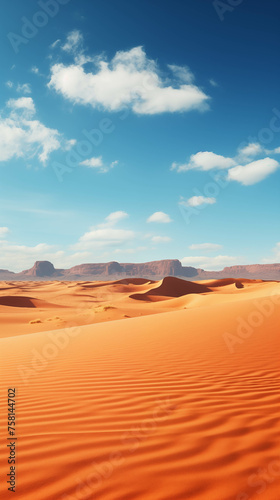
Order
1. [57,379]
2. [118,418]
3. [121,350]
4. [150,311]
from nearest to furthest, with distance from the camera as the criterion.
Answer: [118,418] → [57,379] → [121,350] → [150,311]

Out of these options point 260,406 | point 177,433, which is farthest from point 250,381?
point 177,433

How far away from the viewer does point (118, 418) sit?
322cm

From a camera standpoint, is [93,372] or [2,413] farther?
[93,372]

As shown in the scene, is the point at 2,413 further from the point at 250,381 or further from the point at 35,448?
the point at 250,381

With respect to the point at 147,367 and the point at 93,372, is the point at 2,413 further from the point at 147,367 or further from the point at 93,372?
the point at 147,367

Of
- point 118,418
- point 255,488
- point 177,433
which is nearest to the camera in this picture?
point 255,488

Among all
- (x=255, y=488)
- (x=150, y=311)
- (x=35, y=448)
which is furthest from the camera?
(x=150, y=311)

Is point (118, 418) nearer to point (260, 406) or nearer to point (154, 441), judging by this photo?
point (154, 441)

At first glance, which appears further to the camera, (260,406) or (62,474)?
(260,406)

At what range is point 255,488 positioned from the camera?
207 centimetres

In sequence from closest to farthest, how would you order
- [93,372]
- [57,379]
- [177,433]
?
[177,433] < [57,379] < [93,372]

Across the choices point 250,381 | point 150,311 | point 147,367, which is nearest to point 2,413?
point 147,367

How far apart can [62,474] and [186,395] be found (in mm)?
2071

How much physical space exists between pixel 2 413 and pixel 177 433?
6.41ft
